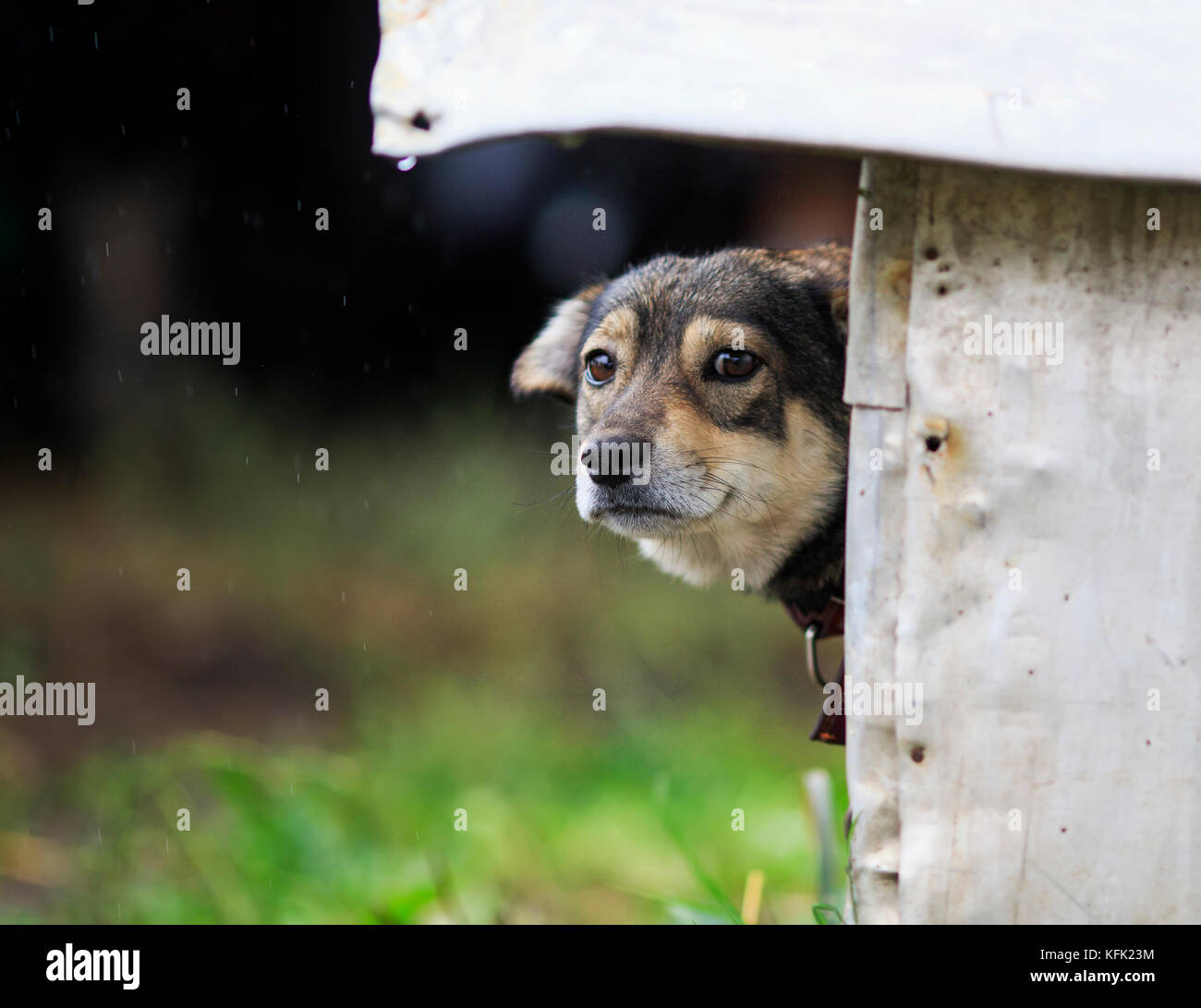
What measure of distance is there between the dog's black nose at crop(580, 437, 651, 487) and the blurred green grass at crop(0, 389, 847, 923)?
772mm

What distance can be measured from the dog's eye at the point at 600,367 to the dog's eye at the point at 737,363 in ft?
1.29

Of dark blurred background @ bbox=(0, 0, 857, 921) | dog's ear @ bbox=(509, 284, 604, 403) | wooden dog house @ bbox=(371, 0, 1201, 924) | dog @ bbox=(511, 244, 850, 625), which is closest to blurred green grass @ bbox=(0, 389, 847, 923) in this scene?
dark blurred background @ bbox=(0, 0, 857, 921)

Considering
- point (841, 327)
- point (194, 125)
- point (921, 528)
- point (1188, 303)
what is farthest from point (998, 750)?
point (194, 125)

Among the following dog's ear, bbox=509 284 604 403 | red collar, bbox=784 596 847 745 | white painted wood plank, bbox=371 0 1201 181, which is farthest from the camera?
dog's ear, bbox=509 284 604 403

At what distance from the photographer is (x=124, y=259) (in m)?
6.74

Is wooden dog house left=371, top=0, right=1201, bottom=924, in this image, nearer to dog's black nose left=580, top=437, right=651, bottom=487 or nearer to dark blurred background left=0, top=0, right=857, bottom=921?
dog's black nose left=580, top=437, right=651, bottom=487

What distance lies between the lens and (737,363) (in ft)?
10.9

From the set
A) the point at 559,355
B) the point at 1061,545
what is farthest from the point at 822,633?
the point at 559,355

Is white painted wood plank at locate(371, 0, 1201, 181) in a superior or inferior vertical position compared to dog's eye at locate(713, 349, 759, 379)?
superior

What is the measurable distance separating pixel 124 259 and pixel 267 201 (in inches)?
36.2

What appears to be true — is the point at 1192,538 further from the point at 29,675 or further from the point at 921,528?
the point at 29,675

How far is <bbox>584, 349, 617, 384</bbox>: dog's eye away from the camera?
11.8 ft

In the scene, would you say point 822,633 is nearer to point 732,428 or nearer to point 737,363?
point 732,428

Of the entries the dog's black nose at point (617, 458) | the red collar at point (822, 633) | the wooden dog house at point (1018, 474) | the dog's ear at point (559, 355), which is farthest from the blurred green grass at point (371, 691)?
the wooden dog house at point (1018, 474)
